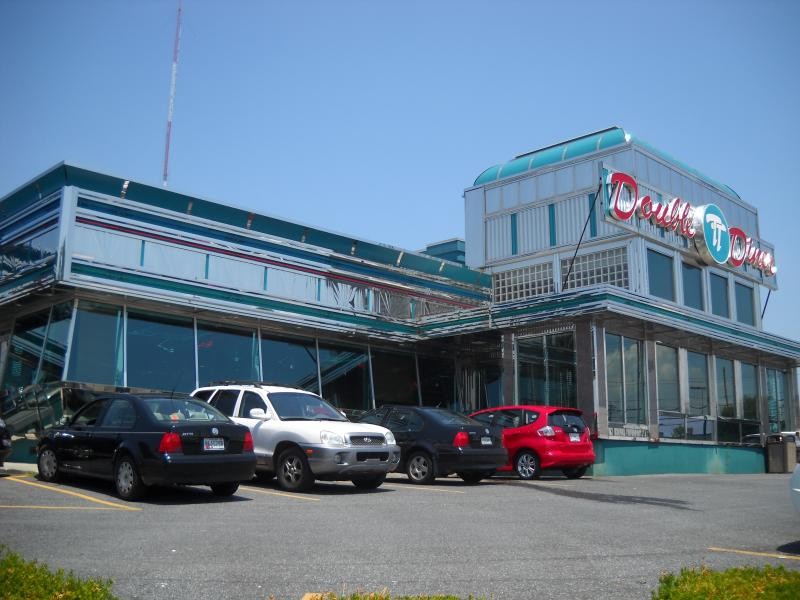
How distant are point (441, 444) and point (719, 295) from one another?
19980 millimetres

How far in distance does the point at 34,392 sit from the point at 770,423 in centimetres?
2553

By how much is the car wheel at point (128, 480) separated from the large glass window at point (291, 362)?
9.49 meters

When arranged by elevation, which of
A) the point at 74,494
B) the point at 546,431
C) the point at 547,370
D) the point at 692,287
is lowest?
the point at 74,494

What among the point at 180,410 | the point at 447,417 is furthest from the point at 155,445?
the point at 447,417

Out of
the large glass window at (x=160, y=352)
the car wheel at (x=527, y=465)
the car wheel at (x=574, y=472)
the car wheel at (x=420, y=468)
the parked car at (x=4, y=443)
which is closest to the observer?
the parked car at (x=4, y=443)

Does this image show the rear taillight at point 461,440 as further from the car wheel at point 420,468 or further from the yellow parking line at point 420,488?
the yellow parking line at point 420,488

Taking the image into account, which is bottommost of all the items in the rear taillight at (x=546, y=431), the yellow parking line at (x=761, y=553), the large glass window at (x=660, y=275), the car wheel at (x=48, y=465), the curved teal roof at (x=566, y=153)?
the yellow parking line at (x=761, y=553)

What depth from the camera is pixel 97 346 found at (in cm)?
1739

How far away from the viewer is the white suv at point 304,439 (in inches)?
482

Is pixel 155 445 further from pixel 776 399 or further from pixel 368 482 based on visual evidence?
pixel 776 399

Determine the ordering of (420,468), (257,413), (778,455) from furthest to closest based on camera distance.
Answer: (778,455) < (420,468) < (257,413)

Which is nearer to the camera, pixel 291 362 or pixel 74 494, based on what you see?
pixel 74 494

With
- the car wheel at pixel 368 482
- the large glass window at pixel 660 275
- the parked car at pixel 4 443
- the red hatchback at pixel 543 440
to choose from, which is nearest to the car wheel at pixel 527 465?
the red hatchback at pixel 543 440

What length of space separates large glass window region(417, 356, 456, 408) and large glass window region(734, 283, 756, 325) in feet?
44.6
